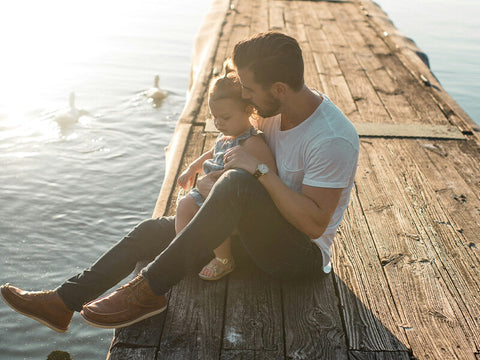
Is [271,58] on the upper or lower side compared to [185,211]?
upper

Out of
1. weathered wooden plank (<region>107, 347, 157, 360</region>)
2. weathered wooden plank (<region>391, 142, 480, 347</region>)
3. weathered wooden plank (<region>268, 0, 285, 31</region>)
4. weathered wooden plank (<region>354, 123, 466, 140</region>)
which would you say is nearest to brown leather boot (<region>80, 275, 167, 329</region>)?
weathered wooden plank (<region>107, 347, 157, 360</region>)

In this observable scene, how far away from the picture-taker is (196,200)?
307 centimetres

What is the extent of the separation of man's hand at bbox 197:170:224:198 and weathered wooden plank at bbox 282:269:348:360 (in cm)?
66

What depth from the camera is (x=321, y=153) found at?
2715 mm

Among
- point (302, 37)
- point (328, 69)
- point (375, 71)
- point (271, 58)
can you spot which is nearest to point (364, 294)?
point (271, 58)

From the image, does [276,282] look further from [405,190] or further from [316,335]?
[405,190]

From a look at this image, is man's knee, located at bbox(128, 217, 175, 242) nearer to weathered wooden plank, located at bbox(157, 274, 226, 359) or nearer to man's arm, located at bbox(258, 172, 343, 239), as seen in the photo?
weathered wooden plank, located at bbox(157, 274, 226, 359)

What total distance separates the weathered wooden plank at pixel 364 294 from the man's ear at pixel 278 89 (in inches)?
43.1

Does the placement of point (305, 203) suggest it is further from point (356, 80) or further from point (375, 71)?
point (375, 71)

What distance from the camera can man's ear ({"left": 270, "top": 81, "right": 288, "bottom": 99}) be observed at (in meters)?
2.77

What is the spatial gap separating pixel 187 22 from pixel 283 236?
14.1m

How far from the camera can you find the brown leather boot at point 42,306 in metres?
2.91

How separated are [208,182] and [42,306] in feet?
3.30

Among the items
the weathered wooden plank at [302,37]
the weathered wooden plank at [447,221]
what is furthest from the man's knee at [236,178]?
the weathered wooden plank at [302,37]
